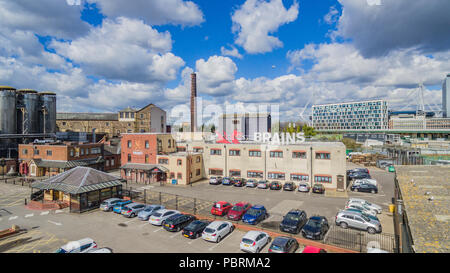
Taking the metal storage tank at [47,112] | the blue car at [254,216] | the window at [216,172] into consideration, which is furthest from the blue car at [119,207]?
the metal storage tank at [47,112]

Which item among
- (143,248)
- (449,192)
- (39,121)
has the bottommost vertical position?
(143,248)

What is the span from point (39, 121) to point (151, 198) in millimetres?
57507

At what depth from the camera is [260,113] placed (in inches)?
4222

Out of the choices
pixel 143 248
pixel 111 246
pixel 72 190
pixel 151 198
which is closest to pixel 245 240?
pixel 143 248

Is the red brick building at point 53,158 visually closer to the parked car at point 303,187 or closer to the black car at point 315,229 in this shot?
the parked car at point 303,187

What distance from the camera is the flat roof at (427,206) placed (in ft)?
36.7

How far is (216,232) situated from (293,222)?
23.1 feet

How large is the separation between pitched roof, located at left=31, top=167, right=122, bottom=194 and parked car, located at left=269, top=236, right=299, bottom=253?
22.3m

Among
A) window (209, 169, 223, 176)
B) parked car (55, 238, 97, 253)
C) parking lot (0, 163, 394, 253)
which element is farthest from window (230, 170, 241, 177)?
parked car (55, 238, 97, 253)

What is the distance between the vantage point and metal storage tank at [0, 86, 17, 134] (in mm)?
62344

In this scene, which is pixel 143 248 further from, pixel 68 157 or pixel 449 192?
pixel 68 157

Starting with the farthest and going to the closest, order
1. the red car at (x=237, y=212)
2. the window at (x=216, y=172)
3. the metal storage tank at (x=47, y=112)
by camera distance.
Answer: the metal storage tank at (x=47, y=112) → the window at (x=216, y=172) → the red car at (x=237, y=212)

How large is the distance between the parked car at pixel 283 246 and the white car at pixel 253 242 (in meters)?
1.28

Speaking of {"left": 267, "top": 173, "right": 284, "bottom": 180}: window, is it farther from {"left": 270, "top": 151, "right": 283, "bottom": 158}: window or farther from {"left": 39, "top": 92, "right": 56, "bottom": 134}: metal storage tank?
{"left": 39, "top": 92, "right": 56, "bottom": 134}: metal storage tank
